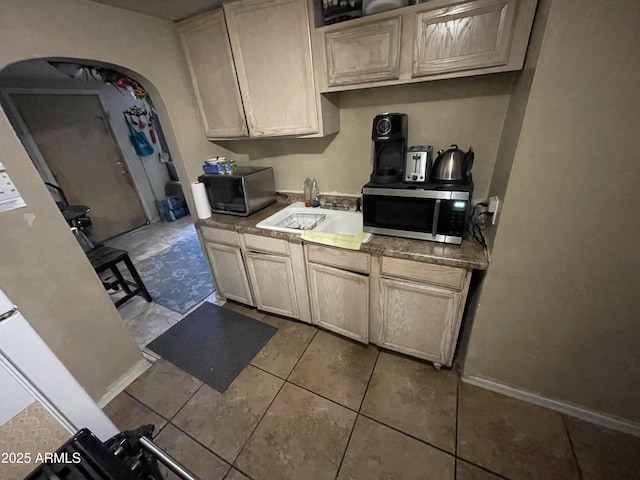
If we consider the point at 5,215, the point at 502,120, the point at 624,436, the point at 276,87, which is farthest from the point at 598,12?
the point at 5,215

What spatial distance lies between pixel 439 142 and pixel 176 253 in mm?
3348

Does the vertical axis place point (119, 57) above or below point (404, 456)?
above

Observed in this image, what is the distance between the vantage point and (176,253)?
11.2ft

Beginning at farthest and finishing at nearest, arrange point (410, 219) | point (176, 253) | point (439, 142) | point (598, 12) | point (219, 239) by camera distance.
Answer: point (176, 253)
point (219, 239)
point (439, 142)
point (410, 219)
point (598, 12)

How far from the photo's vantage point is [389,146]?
151 cm

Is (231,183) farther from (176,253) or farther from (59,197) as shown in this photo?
(59,197)

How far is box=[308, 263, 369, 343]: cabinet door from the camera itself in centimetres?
158

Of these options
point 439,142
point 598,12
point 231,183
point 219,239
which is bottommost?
point 219,239

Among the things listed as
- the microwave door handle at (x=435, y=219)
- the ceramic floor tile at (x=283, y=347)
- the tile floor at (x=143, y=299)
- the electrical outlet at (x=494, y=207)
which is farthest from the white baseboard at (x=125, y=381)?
the electrical outlet at (x=494, y=207)

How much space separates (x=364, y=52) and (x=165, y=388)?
2321mm

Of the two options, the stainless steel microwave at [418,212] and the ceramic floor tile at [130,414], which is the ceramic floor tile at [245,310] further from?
the stainless steel microwave at [418,212]

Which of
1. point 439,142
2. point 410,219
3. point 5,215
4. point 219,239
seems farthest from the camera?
point 219,239

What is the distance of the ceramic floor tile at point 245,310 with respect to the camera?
218 cm

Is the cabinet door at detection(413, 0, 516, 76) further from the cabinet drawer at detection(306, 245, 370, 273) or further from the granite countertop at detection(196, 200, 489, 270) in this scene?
the cabinet drawer at detection(306, 245, 370, 273)
